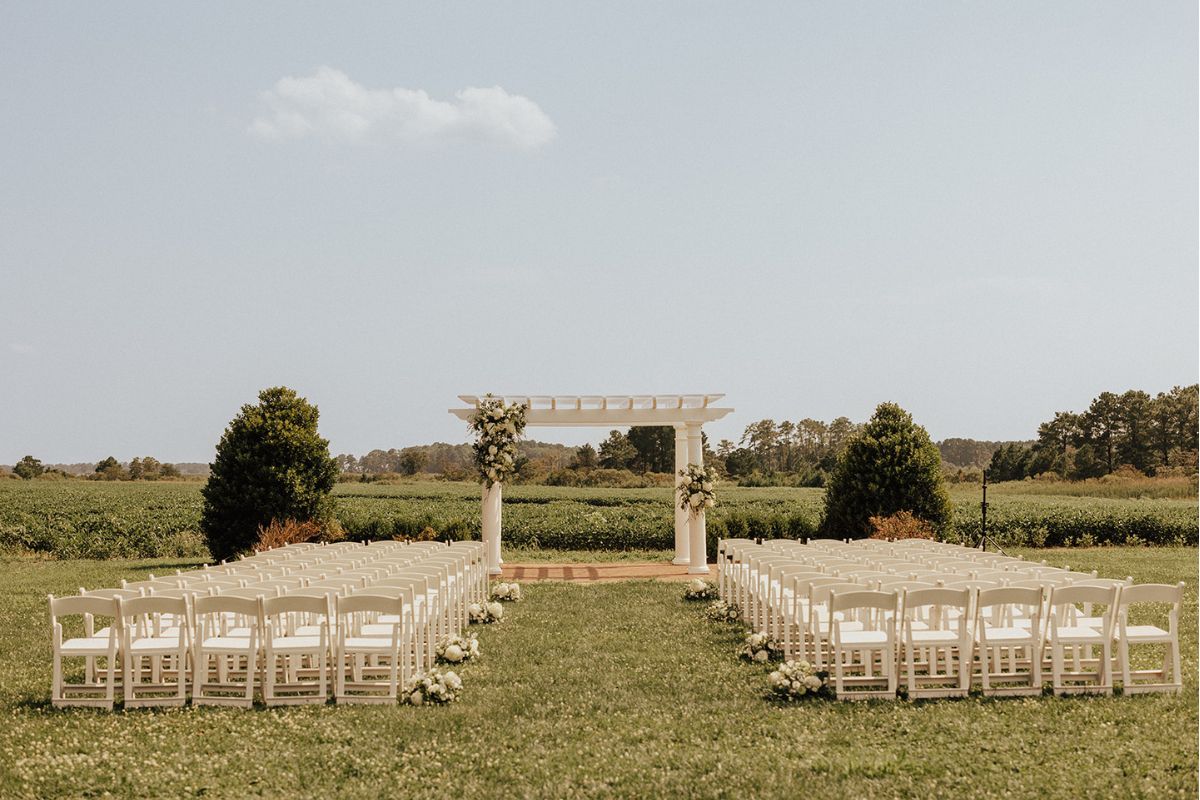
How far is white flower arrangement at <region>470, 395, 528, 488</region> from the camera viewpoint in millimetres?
19703

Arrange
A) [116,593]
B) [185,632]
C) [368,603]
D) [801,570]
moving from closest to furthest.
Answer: [368,603]
[185,632]
[116,593]
[801,570]

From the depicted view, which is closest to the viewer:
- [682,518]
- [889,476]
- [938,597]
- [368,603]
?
[938,597]

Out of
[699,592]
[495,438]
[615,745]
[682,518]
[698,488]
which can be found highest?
[495,438]

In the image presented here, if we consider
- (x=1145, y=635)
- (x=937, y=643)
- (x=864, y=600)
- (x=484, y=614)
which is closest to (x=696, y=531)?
(x=484, y=614)

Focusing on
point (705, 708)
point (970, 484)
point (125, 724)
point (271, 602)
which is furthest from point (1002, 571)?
point (970, 484)

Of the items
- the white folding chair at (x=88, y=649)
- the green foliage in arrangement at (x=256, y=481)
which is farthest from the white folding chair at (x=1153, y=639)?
the green foliage in arrangement at (x=256, y=481)

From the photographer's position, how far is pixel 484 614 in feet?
46.8

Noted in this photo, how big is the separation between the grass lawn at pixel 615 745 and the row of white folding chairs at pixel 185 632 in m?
0.31

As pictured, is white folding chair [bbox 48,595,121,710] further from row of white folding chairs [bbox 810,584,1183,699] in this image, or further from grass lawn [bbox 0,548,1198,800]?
row of white folding chairs [bbox 810,584,1183,699]

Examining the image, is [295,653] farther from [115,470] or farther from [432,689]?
[115,470]

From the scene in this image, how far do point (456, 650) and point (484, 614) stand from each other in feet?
12.1

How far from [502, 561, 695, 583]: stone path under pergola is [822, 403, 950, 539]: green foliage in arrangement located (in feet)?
14.2

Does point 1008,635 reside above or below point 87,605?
below

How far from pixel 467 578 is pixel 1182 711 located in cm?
957
